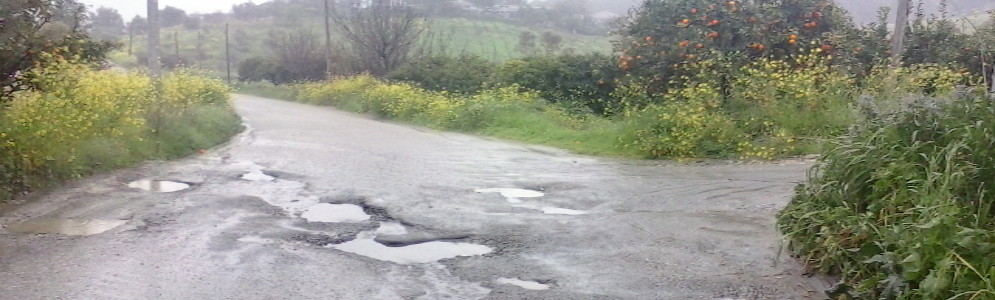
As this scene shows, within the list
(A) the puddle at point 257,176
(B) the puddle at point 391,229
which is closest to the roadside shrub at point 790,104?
(B) the puddle at point 391,229

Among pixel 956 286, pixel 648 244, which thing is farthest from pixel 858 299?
pixel 648 244

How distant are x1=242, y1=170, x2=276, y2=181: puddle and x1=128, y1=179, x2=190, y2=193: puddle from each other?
2.70ft

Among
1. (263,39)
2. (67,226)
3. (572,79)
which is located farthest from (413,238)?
(263,39)

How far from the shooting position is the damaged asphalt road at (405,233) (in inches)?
220

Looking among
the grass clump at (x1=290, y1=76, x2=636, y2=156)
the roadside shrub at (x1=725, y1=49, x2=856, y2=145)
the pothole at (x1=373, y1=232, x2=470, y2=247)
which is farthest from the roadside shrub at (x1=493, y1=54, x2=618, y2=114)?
the pothole at (x1=373, y1=232, x2=470, y2=247)

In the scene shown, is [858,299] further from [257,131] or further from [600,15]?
[600,15]

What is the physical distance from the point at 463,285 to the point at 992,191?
329 centimetres

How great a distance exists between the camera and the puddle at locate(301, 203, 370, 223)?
7921 mm

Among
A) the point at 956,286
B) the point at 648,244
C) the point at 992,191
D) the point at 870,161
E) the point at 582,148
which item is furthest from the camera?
the point at 582,148

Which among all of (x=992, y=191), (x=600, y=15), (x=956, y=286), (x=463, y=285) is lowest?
(x=463, y=285)

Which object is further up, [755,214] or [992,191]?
[992,191]

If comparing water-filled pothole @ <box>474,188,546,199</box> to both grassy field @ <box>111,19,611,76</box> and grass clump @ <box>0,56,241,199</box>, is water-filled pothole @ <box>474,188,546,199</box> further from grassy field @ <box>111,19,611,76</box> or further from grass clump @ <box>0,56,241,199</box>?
grassy field @ <box>111,19,611,76</box>

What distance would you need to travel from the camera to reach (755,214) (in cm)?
805

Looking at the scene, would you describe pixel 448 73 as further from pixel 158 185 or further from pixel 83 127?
pixel 158 185
